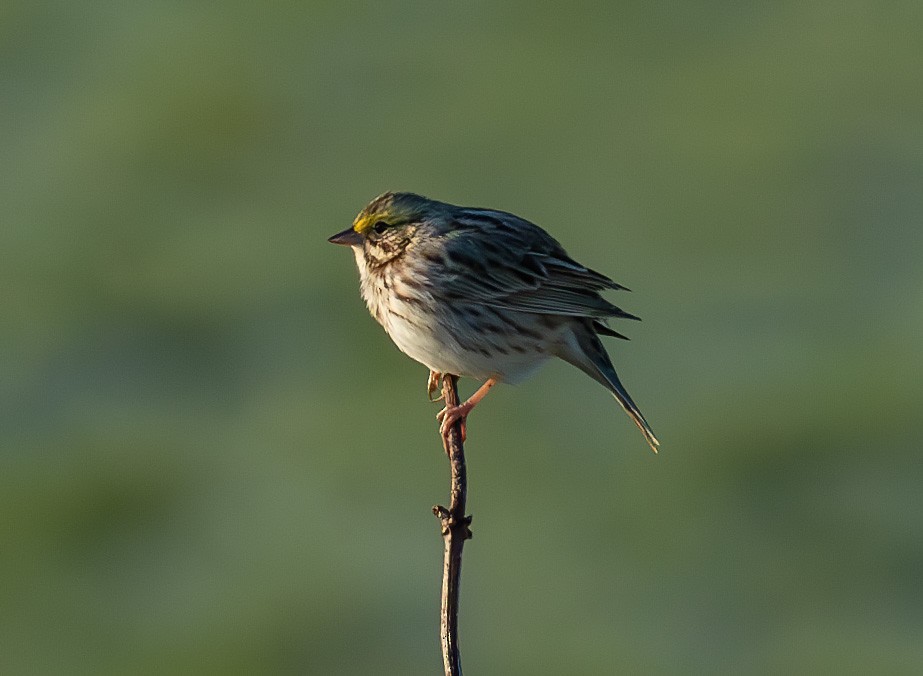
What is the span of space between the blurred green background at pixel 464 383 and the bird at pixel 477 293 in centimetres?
272

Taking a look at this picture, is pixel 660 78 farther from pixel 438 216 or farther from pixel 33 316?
pixel 438 216

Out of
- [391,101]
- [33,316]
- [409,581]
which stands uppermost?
[391,101]

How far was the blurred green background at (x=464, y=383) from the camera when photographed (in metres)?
5.90

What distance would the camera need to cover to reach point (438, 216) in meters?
2.91

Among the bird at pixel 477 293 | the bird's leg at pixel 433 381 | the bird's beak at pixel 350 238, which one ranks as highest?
the bird's beak at pixel 350 238

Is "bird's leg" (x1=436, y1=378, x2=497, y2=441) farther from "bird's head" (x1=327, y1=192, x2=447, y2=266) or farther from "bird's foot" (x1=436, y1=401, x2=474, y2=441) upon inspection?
"bird's head" (x1=327, y1=192, x2=447, y2=266)

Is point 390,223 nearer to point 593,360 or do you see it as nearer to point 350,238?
point 350,238

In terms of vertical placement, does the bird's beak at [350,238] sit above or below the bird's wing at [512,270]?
above

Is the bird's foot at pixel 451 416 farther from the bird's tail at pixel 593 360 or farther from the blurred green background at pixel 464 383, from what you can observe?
the blurred green background at pixel 464 383

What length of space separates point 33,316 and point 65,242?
20.6 inches

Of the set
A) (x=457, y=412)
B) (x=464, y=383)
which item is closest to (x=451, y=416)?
(x=457, y=412)

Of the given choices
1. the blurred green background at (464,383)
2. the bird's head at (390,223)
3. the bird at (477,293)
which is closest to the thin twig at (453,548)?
the bird at (477,293)

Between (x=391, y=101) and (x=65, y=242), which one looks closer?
(x=65, y=242)

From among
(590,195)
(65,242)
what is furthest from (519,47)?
(65,242)
